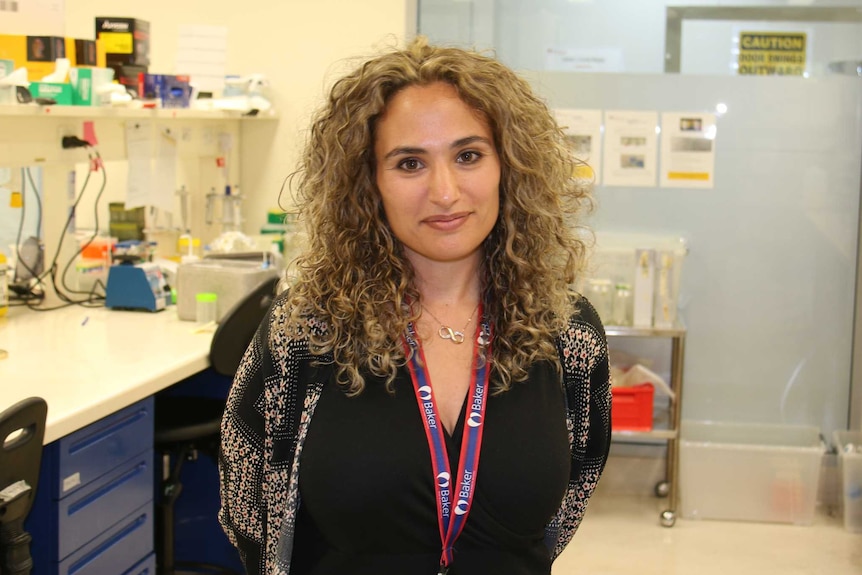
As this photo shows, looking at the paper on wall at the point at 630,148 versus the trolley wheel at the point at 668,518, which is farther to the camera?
the paper on wall at the point at 630,148

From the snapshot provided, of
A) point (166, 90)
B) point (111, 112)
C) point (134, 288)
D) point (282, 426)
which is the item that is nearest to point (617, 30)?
point (166, 90)

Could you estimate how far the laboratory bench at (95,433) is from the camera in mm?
2156

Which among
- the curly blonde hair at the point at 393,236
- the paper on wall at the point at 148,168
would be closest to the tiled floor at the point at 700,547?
the paper on wall at the point at 148,168

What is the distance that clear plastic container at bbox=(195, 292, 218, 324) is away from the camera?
10.2ft

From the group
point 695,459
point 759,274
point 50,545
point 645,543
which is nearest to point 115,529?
point 50,545

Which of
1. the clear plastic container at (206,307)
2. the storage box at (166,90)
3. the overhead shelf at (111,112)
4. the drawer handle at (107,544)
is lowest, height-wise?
the drawer handle at (107,544)

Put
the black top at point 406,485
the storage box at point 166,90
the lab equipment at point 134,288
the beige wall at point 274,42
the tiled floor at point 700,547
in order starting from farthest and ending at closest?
the beige wall at point 274,42
the storage box at point 166,90
the tiled floor at point 700,547
the lab equipment at point 134,288
the black top at point 406,485

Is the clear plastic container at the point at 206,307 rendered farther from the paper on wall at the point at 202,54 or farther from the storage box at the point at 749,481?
the storage box at the point at 749,481

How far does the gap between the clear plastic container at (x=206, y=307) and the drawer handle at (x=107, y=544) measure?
78cm

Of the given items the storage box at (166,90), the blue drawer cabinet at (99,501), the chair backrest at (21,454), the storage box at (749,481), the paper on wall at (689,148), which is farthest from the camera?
the paper on wall at (689,148)

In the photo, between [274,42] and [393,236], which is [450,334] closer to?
[393,236]

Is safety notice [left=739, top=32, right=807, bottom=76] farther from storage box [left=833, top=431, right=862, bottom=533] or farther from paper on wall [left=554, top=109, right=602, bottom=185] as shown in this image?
storage box [left=833, top=431, right=862, bottom=533]

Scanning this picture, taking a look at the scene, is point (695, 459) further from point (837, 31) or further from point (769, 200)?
point (837, 31)

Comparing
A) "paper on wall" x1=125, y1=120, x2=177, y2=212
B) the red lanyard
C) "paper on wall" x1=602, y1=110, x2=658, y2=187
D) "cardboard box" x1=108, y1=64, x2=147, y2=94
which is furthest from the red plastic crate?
the red lanyard
